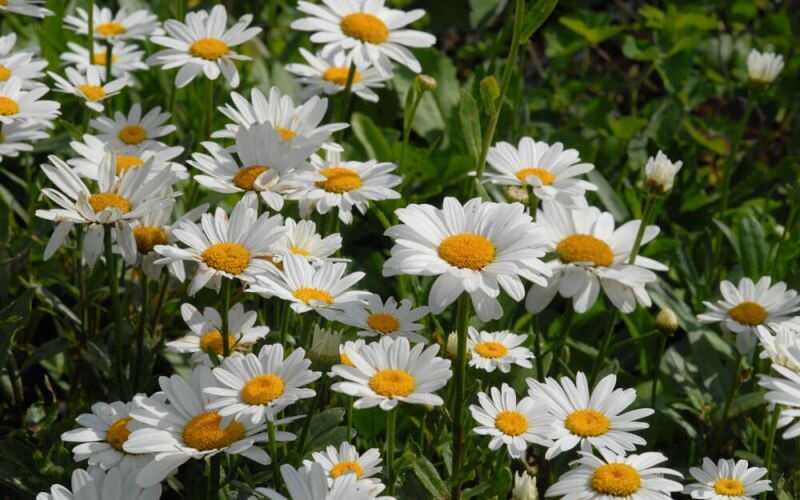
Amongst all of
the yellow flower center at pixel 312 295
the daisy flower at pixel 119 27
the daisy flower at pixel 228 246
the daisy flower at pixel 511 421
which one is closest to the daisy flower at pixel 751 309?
the daisy flower at pixel 511 421

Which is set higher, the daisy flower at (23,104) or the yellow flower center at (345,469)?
the daisy flower at (23,104)

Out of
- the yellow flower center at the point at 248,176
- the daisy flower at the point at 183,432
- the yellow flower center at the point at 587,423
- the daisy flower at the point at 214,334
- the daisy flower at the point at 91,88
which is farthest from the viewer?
the daisy flower at the point at 91,88

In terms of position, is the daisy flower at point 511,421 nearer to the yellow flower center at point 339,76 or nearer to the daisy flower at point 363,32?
the daisy flower at point 363,32

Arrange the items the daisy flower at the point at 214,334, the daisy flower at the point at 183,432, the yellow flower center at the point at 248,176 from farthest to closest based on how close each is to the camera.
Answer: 1. the yellow flower center at the point at 248,176
2. the daisy flower at the point at 214,334
3. the daisy flower at the point at 183,432

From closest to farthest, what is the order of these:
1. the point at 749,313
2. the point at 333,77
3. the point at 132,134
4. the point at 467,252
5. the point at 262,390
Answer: the point at 262,390 < the point at 467,252 < the point at 749,313 < the point at 132,134 < the point at 333,77

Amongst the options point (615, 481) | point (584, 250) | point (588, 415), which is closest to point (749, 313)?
point (584, 250)

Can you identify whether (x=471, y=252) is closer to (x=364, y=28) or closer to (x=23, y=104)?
(x=364, y=28)

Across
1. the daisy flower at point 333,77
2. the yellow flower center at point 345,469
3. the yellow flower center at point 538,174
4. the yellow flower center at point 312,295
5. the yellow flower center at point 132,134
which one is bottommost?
the yellow flower center at point 345,469

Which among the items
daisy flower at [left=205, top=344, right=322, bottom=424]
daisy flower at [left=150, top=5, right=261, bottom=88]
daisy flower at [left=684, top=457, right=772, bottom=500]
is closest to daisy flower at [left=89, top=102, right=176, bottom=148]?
daisy flower at [left=150, top=5, right=261, bottom=88]
